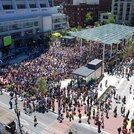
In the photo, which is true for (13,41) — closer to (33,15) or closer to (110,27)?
(33,15)

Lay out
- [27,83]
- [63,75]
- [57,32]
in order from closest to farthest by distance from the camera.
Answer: [27,83], [63,75], [57,32]

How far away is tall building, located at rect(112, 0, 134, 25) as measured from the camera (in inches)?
3204

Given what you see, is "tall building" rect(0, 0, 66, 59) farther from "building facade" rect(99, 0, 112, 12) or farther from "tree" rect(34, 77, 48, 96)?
"building facade" rect(99, 0, 112, 12)

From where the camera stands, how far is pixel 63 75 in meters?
40.6

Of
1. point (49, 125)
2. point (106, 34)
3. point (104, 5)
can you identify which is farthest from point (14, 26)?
point (104, 5)

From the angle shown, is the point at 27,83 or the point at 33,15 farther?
the point at 33,15

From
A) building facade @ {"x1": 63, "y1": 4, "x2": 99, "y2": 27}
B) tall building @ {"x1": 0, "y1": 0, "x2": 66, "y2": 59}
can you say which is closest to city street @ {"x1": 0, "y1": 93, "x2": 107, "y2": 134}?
tall building @ {"x1": 0, "y1": 0, "x2": 66, "y2": 59}

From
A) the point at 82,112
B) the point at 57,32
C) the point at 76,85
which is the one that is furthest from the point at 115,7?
the point at 82,112

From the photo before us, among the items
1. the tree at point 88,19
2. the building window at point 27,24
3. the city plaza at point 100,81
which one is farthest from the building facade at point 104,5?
the building window at point 27,24

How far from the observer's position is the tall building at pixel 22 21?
56906 millimetres

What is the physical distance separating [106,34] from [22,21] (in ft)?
74.2

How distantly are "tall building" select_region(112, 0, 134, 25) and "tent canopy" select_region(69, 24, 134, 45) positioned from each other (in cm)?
2714

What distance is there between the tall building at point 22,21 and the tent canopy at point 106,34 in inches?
598

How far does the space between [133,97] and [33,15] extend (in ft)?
136
